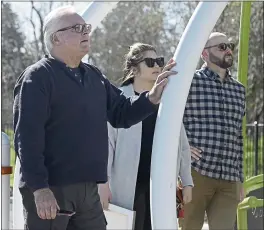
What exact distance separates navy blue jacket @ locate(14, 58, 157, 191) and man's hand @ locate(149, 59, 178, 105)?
0.81 feet

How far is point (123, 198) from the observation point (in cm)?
463

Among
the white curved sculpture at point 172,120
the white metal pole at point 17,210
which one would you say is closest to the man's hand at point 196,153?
the white metal pole at point 17,210

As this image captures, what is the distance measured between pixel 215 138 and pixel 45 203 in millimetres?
1975

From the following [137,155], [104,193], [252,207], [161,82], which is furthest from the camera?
[252,207]

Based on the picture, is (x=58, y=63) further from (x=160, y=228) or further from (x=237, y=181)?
(x=237, y=181)

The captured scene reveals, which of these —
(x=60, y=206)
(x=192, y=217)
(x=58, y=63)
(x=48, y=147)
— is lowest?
(x=192, y=217)

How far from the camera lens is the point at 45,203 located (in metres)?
3.45

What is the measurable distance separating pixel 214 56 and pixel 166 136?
2.01 metres

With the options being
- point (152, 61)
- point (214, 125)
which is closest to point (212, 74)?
point (214, 125)

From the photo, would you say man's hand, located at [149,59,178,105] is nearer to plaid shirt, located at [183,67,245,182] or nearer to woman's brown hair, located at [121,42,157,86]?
woman's brown hair, located at [121,42,157,86]

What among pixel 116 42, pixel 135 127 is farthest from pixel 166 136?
pixel 116 42

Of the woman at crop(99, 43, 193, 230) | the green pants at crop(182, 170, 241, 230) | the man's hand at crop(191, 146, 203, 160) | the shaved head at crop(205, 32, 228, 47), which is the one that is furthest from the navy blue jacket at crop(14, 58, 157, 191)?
the shaved head at crop(205, 32, 228, 47)

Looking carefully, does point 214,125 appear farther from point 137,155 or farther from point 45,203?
point 45,203

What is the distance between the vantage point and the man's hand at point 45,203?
11.3 feet
